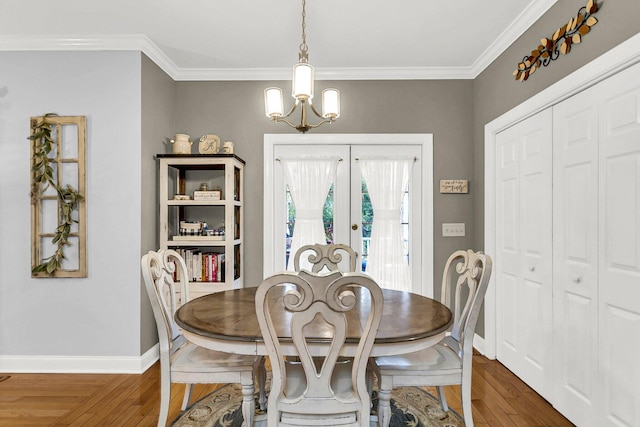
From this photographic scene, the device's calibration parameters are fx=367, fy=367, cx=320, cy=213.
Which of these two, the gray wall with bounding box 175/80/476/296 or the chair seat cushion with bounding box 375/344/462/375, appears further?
the gray wall with bounding box 175/80/476/296

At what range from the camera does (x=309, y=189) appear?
3.61 metres

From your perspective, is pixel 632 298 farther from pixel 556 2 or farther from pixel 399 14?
pixel 399 14

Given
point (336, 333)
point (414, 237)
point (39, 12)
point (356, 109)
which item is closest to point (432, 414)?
point (336, 333)

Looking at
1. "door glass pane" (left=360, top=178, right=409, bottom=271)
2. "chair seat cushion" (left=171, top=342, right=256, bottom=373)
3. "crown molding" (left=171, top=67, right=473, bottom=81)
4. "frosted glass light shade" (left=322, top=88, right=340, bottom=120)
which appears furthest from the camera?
"door glass pane" (left=360, top=178, right=409, bottom=271)

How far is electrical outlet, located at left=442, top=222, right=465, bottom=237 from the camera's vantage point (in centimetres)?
354

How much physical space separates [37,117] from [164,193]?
1.10 meters

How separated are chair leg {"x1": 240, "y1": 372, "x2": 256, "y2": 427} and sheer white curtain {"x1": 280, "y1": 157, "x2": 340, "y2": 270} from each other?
6.33 ft

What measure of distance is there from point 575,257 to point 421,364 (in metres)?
1.16

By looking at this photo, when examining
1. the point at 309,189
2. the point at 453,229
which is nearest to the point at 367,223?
the point at 309,189

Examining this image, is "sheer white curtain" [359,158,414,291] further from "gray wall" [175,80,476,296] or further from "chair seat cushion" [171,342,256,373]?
"chair seat cushion" [171,342,256,373]

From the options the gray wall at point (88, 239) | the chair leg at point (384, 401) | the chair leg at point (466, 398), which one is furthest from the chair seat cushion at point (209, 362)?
the gray wall at point (88, 239)

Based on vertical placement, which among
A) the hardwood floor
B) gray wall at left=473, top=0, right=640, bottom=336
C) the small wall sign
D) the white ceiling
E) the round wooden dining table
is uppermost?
the white ceiling

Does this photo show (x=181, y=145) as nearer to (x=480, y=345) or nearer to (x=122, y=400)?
(x=122, y=400)

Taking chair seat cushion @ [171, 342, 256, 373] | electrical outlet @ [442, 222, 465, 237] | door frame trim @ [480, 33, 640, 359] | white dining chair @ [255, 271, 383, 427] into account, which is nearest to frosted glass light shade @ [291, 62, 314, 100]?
white dining chair @ [255, 271, 383, 427]
